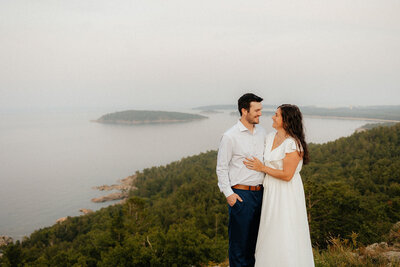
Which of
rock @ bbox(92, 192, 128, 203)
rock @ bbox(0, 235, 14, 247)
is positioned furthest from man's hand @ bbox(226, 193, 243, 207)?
rock @ bbox(92, 192, 128, 203)

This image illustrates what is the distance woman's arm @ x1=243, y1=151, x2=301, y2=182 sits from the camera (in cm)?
246

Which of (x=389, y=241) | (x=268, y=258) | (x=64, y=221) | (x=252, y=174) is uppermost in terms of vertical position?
(x=252, y=174)

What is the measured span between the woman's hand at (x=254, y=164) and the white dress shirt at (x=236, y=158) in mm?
40

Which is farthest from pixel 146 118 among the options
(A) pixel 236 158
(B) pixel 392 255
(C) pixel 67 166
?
(B) pixel 392 255

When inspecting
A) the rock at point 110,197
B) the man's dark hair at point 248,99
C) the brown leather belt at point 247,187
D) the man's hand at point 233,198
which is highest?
the man's dark hair at point 248,99

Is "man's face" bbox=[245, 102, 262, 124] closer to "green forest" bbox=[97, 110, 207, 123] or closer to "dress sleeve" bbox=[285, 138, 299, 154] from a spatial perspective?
"dress sleeve" bbox=[285, 138, 299, 154]

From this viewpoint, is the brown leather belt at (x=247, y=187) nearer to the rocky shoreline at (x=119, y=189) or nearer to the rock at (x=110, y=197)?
the rocky shoreline at (x=119, y=189)

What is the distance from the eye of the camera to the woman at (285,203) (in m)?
Result: 2.54

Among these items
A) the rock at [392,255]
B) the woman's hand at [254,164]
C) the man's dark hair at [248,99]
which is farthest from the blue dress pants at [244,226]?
the rock at [392,255]

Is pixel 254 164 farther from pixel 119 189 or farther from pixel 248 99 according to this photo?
pixel 119 189

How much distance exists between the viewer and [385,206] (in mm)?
15984

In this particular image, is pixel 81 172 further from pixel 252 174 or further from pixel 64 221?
pixel 252 174

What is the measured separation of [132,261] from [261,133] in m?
12.7

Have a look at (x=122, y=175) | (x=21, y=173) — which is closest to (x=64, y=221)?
(x=122, y=175)
